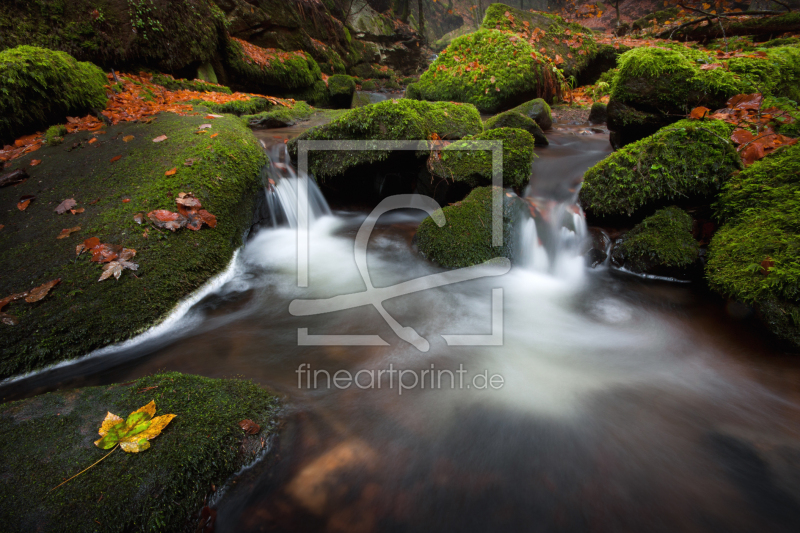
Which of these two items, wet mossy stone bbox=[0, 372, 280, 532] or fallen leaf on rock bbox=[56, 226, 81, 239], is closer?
wet mossy stone bbox=[0, 372, 280, 532]

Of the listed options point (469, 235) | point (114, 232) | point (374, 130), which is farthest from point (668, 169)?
point (114, 232)

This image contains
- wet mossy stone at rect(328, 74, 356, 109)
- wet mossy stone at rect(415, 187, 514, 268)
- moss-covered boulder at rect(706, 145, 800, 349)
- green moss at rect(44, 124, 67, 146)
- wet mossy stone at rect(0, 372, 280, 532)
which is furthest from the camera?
wet mossy stone at rect(328, 74, 356, 109)

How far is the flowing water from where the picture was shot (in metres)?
1.74

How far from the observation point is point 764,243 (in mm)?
2912

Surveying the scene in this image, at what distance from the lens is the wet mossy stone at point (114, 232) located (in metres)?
2.46

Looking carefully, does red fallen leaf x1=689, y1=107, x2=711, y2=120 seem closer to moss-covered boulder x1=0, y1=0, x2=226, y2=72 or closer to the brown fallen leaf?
the brown fallen leaf

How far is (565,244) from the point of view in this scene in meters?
4.34

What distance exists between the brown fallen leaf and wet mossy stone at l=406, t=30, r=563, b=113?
8.72m

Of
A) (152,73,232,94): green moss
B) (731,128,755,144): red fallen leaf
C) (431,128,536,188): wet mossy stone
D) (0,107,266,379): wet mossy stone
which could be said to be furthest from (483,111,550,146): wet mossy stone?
(152,73,232,94): green moss

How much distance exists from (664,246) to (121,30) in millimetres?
9581

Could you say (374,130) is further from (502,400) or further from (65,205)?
(502,400)

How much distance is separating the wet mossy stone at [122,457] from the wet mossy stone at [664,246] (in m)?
3.99

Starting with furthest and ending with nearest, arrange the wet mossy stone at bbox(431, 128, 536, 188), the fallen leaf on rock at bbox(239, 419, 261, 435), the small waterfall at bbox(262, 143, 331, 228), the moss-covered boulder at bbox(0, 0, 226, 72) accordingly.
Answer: the moss-covered boulder at bbox(0, 0, 226, 72) → the small waterfall at bbox(262, 143, 331, 228) → the wet mossy stone at bbox(431, 128, 536, 188) → the fallen leaf on rock at bbox(239, 419, 261, 435)

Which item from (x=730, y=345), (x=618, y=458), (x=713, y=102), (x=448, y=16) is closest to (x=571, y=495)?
(x=618, y=458)
